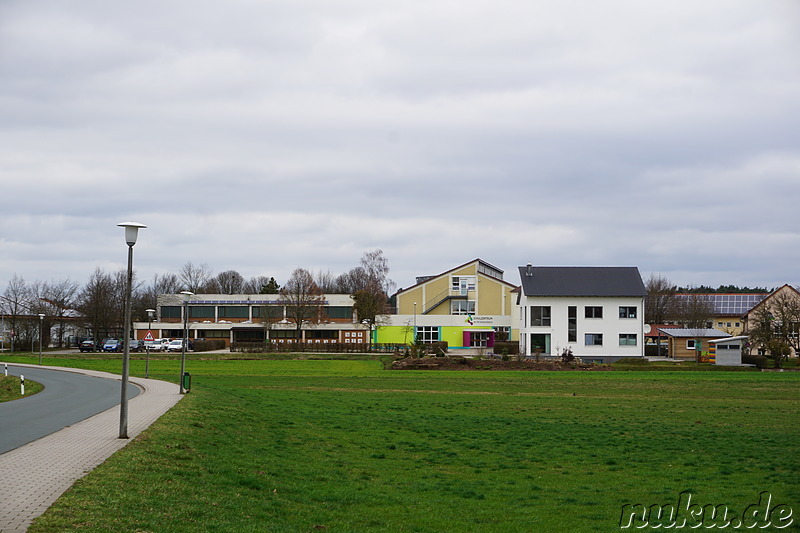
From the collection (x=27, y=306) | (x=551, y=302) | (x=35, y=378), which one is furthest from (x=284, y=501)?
(x=27, y=306)

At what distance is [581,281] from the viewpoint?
75250 mm

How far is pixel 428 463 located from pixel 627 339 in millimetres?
59805

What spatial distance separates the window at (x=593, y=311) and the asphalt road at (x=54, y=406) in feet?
159

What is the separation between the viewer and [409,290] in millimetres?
102188

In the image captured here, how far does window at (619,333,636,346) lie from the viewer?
240ft

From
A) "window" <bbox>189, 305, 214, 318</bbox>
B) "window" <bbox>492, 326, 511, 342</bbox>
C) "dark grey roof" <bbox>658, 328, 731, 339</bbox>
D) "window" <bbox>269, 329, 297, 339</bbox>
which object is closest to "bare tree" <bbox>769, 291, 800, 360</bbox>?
"dark grey roof" <bbox>658, 328, 731, 339</bbox>

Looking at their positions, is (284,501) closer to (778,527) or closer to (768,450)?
(778,527)

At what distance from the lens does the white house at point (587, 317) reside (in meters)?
73.1

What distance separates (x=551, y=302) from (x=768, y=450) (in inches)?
2181

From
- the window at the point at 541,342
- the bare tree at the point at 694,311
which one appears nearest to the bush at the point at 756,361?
the window at the point at 541,342

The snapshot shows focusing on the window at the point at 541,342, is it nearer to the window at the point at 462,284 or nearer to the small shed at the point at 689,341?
the small shed at the point at 689,341

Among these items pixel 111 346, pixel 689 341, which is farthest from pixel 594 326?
pixel 111 346

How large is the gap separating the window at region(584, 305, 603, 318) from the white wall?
0.29m

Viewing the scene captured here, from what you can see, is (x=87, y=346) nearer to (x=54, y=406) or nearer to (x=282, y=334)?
(x=282, y=334)
